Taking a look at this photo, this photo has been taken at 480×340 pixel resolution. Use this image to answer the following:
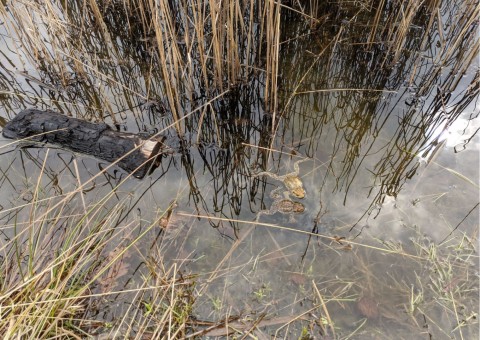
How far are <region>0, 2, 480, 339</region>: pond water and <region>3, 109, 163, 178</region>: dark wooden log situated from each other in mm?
80

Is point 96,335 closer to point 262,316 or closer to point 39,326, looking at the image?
point 39,326

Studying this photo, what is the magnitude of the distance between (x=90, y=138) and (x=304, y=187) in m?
1.20

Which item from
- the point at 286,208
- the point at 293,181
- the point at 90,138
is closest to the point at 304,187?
the point at 293,181

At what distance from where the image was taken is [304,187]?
6.50ft

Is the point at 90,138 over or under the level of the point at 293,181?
over

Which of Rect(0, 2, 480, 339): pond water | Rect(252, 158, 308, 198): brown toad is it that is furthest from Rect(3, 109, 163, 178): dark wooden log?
Rect(252, 158, 308, 198): brown toad

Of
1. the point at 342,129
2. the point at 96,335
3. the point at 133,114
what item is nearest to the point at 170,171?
the point at 133,114

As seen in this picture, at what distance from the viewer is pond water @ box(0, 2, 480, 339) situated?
158 centimetres

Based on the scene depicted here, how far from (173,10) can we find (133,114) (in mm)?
1227

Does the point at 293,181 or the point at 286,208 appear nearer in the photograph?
the point at 286,208

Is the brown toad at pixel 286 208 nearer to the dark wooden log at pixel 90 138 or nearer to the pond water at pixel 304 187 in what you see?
the pond water at pixel 304 187

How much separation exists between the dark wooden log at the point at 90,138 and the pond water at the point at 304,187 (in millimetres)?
80

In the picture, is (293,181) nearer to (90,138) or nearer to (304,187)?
(304,187)

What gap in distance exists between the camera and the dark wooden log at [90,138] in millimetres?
2045
